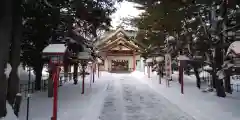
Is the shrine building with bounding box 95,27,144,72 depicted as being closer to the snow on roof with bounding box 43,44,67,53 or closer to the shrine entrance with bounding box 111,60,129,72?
the shrine entrance with bounding box 111,60,129,72

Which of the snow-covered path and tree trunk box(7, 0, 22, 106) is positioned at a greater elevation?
tree trunk box(7, 0, 22, 106)

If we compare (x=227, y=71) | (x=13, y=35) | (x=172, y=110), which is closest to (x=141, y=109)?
(x=172, y=110)

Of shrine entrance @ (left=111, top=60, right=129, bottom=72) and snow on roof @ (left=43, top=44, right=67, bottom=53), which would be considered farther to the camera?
shrine entrance @ (left=111, top=60, right=129, bottom=72)

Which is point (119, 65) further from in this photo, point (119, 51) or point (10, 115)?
point (10, 115)

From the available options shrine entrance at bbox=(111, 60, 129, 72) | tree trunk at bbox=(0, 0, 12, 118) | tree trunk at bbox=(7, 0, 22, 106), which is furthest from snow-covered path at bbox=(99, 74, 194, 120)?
shrine entrance at bbox=(111, 60, 129, 72)

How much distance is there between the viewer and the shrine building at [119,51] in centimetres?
4994

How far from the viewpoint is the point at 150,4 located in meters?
12.4

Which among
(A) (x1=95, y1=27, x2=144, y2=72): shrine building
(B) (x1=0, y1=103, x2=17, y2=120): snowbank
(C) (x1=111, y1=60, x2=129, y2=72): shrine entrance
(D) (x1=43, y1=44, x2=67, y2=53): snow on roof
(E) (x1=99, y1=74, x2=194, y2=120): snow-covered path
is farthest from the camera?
(C) (x1=111, y1=60, x2=129, y2=72): shrine entrance

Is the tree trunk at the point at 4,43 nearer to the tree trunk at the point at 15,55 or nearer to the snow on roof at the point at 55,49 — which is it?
the snow on roof at the point at 55,49

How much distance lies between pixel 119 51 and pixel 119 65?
278 cm

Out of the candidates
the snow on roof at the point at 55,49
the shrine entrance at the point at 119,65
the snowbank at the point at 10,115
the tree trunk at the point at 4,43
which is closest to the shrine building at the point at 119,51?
the shrine entrance at the point at 119,65

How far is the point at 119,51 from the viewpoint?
51688mm

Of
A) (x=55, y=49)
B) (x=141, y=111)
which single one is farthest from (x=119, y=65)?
(x=55, y=49)

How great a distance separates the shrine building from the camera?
49.9 metres
